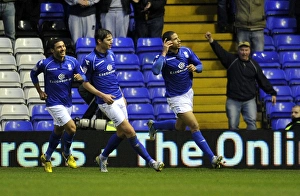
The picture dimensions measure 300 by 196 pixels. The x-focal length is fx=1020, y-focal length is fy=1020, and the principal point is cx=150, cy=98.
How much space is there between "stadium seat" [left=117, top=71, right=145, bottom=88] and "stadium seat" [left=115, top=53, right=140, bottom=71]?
0.71ft

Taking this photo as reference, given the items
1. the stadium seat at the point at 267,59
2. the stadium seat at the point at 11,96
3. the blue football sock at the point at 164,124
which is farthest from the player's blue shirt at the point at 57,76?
the stadium seat at the point at 267,59

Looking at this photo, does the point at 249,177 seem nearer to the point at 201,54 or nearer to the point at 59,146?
the point at 59,146

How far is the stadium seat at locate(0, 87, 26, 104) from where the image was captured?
18.0m

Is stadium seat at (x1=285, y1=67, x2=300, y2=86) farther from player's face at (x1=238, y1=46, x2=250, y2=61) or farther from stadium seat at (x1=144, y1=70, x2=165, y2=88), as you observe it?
stadium seat at (x1=144, y1=70, x2=165, y2=88)

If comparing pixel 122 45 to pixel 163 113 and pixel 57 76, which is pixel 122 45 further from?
pixel 57 76

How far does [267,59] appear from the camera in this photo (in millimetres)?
19250

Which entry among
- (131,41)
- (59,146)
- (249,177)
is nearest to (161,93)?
(131,41)

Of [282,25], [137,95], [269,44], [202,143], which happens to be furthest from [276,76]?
[202,143]

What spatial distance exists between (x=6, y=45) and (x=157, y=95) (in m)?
2.94

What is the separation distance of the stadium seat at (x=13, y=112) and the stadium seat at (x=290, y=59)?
5.02 meters

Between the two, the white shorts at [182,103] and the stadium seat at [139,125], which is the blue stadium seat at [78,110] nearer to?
the stadium seat at [139,125]

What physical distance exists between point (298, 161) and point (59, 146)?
3913mm

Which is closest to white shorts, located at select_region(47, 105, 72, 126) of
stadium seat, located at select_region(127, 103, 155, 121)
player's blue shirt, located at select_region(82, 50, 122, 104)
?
player's blue shirt, located at select_region(82, 50, 122, 104)

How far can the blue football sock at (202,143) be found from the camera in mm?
15234
